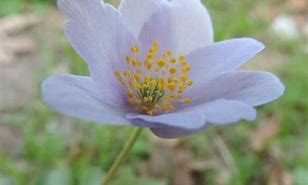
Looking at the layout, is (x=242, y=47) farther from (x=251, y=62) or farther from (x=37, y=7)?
(x=37, y=7)

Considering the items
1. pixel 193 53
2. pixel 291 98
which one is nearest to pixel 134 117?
pixel 193 53

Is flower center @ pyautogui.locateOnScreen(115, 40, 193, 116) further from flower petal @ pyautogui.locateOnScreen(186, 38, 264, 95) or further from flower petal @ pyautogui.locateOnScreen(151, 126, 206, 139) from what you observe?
flower petal @ pyautogui.locateOnScreen(151, 126, 206, 139)

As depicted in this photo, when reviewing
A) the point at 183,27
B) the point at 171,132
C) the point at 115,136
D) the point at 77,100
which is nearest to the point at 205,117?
the point at 171,132

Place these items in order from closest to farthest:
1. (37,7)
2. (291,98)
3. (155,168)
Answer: (155,168), (291,98), (37,7)

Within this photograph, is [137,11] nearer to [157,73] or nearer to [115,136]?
[157,73]

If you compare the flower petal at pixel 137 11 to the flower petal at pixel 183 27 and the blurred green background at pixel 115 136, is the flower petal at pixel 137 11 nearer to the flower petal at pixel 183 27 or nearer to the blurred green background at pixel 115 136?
the flower petal at pixel 183 27
